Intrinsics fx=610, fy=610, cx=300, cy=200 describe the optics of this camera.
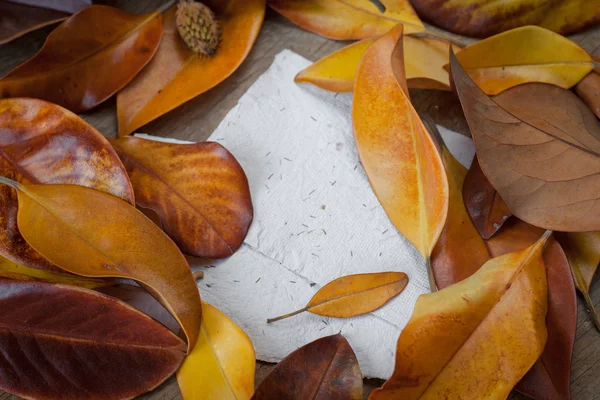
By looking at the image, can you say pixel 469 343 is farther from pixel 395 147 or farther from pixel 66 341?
pixel 66 341

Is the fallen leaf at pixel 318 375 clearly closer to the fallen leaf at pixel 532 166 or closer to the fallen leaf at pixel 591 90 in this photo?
the fallen leaf at pixel 532 166

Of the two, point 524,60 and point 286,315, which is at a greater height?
point 524,60

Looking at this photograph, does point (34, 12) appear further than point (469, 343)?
Yes

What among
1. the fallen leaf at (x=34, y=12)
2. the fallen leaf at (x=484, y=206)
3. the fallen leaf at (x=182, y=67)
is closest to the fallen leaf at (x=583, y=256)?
the fallen leaf at (x=484, y=206)

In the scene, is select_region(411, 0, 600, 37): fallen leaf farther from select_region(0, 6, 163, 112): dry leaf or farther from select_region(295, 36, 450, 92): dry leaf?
select_region(0, 6, 163, 112): dry leaf

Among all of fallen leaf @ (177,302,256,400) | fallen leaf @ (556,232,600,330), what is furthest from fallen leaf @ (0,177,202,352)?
fallen leaf @ (556,232,600,330)

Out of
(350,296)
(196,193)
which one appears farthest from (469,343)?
(196,193)
